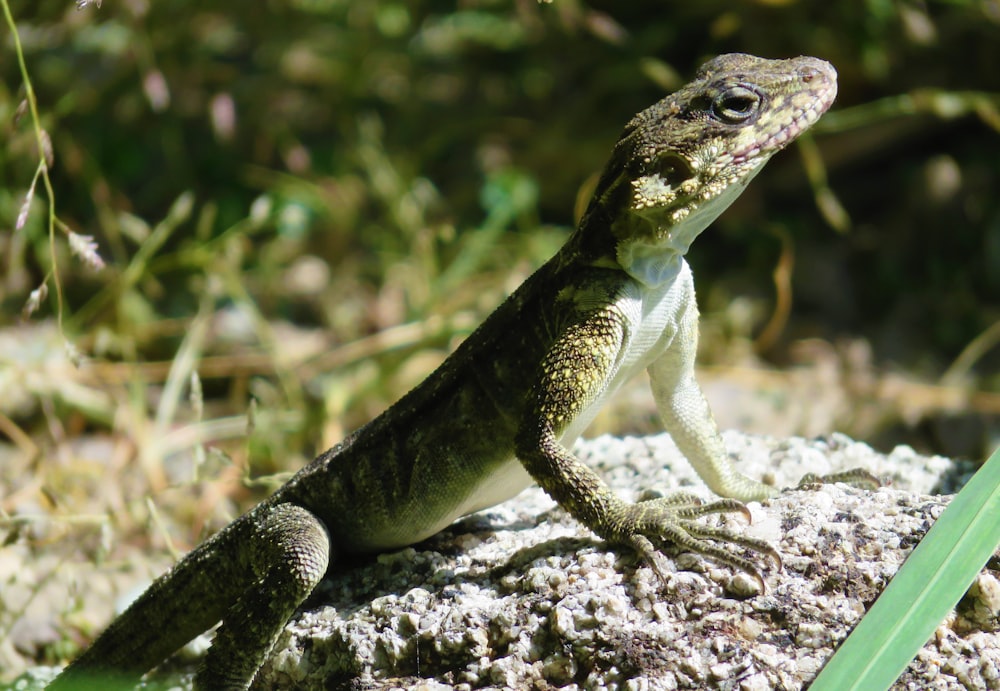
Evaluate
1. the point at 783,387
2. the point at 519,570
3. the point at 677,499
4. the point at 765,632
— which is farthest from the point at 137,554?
the point at 783,387

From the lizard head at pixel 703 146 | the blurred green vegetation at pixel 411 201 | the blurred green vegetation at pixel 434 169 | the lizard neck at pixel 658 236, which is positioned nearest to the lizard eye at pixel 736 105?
the lizard head at pixel 703 146

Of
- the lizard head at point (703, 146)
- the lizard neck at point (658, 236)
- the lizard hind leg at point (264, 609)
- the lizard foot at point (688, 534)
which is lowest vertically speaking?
the lizard hind leg at point (264, 609)

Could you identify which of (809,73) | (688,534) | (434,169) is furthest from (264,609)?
(434,169)

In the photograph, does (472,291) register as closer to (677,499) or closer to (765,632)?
(677,499)

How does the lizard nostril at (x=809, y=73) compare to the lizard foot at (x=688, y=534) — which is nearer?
the lizard foot at (x=688, y=534)

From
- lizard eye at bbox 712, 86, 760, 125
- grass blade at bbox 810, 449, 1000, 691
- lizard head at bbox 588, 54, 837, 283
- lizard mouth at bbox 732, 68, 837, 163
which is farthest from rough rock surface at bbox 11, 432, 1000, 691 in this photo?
lizard eye at bbox 712, 86, 760, 125

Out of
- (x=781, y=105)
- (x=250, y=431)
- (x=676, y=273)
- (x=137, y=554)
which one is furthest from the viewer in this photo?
(x=137, y=554)

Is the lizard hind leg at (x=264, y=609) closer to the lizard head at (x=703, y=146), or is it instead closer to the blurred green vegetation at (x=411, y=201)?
the lizard head at (x=703, y=146)
